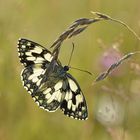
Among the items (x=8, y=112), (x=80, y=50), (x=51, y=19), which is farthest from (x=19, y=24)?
(x=51, y=19)

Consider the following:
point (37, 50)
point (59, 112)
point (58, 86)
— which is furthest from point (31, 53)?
point (59, 112)

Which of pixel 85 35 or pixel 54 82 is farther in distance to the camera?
pixel 85 35

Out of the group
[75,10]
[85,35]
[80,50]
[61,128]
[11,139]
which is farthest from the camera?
[75,10]

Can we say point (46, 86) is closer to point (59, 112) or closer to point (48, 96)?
point (48, 96)

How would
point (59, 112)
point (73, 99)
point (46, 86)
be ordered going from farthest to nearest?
point (59, 112) < point (73, 99) < point (46, 86)

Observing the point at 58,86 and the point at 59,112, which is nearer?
the point at 58,86

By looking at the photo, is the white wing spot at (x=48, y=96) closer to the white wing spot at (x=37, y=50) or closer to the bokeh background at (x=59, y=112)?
the white wing spot at (x=37, y=50)

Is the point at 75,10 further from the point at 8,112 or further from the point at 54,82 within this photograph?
the point at 54,82

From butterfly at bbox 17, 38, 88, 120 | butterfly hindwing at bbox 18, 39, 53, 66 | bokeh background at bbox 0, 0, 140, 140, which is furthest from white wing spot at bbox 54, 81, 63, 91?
bokeh background at bbox 0, 0, 140, 140
